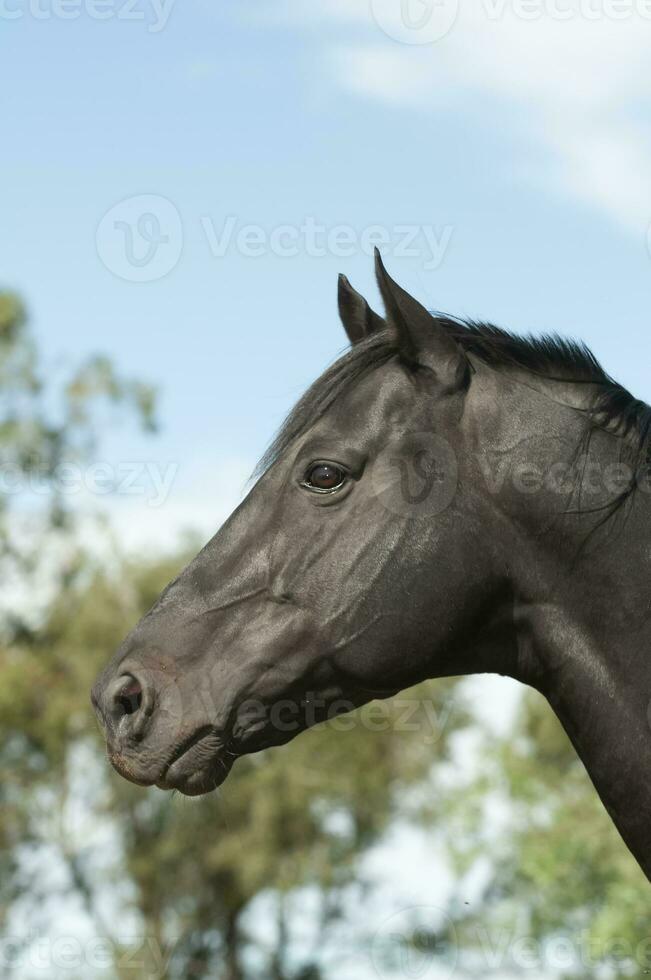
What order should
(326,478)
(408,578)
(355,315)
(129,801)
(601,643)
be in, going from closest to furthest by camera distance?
1. (601,643)
2. (408,578)
3. (326,478)
4. (355,315)
5. (129,801)

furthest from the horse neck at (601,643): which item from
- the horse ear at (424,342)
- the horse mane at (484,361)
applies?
the horse ear at (424,342)

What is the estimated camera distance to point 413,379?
4.41m

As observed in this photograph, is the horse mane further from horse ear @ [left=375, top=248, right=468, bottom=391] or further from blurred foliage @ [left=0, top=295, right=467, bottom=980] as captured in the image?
blurred foliage @ [left=0, top=295, right=467, bottom=980]

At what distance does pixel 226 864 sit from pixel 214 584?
102ft

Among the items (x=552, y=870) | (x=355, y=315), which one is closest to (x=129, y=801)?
(x=552, y=870)

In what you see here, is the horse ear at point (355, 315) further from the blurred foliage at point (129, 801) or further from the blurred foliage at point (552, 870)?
the blurred foliage at point (129, 801)

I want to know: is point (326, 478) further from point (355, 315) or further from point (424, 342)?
point (355, 315)

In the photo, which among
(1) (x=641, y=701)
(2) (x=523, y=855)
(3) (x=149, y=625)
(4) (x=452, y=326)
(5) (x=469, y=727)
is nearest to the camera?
(1) (x=641, y=701)

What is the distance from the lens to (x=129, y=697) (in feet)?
13.5

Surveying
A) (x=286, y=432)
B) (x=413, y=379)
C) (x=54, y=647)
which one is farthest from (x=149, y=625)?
(x=54, y=647)

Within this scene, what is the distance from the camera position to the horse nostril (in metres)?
4.08

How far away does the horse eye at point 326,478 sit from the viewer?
14.0 ft

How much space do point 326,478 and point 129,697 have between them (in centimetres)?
98

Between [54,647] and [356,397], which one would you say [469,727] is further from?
[356,397]
